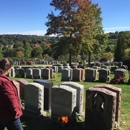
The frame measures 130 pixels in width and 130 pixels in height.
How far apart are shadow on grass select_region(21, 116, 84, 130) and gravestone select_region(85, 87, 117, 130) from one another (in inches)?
15.1

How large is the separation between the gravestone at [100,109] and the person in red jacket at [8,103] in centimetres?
262

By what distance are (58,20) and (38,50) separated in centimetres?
4301

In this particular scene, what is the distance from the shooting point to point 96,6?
113 feet

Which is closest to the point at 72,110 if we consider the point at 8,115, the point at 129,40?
the point at 8,115

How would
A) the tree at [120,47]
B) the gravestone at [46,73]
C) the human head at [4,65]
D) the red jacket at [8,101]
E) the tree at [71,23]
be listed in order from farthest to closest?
the tree at [120,47] < the tree at [71,23] < the gravestone at [46,73] < the human head at [4,65] < the red jacket at [8,101]

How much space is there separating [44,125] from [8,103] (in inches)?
119

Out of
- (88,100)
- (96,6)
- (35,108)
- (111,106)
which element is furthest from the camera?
(96,6)

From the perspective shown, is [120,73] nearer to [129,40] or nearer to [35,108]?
[35,108]

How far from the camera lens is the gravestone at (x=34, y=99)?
676cm

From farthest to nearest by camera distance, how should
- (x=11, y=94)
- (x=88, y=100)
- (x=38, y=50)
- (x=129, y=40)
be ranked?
1. (x=38, y=50)
2. (x=129, y=40)
3. (x=88, y=100)
4. (x=11, y=94)

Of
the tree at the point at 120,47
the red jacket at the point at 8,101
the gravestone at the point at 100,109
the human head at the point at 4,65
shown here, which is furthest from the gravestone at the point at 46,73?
the tree at the point at 120,47

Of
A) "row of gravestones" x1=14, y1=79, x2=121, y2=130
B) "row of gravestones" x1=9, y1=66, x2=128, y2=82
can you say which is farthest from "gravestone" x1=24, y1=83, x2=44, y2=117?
"row of gravestones" x1=9, y1=66, x2=128, y2=82

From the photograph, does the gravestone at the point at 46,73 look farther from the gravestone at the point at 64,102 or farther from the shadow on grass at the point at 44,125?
the gravestone at the point at 64,102

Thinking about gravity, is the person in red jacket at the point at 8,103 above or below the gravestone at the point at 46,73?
above
